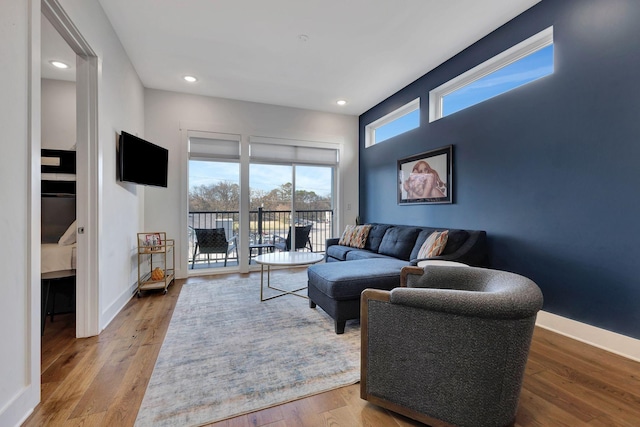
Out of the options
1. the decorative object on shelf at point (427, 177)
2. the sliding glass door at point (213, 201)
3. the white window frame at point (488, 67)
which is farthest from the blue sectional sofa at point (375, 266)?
the sliding glass door at point (213, 201)

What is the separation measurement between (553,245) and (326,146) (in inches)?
143

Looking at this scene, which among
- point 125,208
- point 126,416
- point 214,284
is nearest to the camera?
point 126,416

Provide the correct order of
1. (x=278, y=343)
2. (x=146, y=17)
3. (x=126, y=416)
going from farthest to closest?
(x=146, y=17) → (x=278, y=343) → (x=126, y=416)

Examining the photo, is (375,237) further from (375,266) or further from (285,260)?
(285,260)

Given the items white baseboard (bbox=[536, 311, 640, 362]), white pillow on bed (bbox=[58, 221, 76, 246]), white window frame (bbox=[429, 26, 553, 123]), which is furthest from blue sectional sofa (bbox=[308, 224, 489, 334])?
white pillow on bed (bbox=[58, 221, 76, 246])

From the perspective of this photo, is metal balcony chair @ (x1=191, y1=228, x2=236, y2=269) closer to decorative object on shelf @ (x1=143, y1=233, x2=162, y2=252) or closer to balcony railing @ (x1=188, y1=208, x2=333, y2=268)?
balcony railing @ (x1=188, y1=208, x2=333, y2=268)

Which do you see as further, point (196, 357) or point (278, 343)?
point (278, 343)

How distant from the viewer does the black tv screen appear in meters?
2.82
